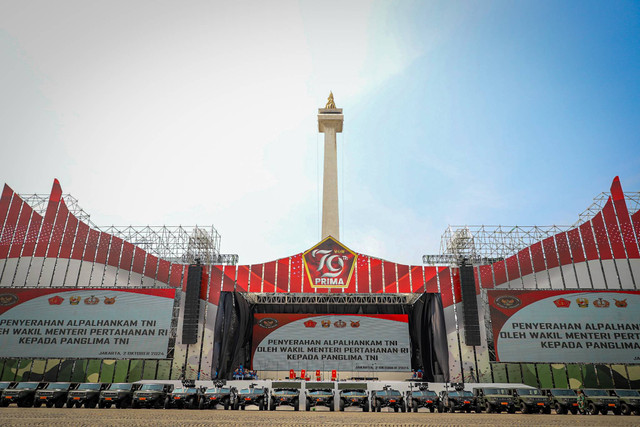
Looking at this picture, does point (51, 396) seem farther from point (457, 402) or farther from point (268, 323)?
point (457, 402)

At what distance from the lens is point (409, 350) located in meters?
27.2

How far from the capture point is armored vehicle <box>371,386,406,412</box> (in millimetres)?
16578

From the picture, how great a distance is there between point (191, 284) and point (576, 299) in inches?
872

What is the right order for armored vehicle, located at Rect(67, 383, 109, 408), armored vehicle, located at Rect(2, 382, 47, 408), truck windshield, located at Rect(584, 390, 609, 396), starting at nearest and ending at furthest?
1. armored vehicle, located at Rect(2, 382, 47, 408)
2. armored vehicle, located at Rect(67, 383, 109, 408)
3. truck windshield, located at Rect(584, 390, 609, 396)

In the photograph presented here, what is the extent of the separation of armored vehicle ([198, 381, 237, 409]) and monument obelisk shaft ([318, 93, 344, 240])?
20.8 m

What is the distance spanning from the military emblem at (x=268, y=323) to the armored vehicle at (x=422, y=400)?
12406 mm

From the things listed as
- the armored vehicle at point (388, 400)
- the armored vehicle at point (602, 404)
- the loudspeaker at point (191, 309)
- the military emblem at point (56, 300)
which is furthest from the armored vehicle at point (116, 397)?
the armored vehicle at point (602, 404)

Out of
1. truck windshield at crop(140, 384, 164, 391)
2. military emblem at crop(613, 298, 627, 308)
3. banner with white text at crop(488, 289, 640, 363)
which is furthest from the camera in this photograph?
military emblem at crop(613, 298, 627, 308)

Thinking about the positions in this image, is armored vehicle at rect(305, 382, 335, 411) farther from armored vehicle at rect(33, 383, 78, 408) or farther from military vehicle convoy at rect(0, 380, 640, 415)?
armored vehicle at rect(33, 383, 78, 408)

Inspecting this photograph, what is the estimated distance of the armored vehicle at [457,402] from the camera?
1658 cm

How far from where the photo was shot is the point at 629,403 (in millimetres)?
16641

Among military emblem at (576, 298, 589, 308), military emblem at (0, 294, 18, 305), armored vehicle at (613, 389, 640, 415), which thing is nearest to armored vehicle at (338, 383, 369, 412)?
armored vehicle at (613, 389, 640, 415)

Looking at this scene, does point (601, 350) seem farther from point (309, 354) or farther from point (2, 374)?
point (2, 374)

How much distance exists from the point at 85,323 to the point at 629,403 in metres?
26.7
